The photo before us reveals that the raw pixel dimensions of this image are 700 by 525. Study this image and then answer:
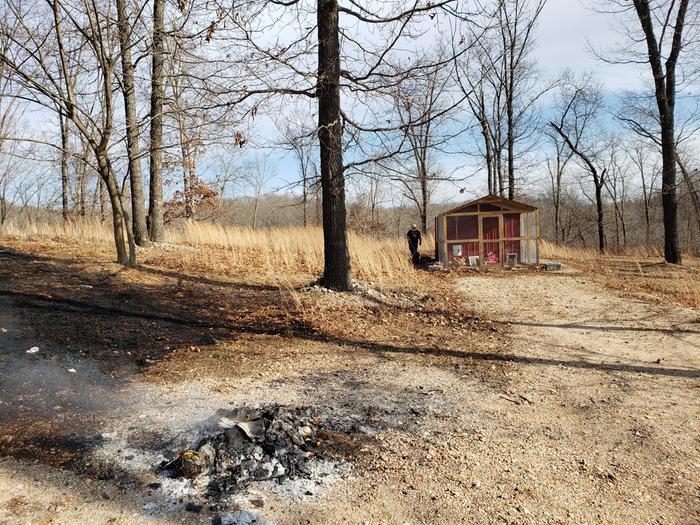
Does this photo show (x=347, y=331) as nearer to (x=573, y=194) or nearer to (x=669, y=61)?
(x=669, y=61)

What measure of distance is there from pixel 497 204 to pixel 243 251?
8630 mm

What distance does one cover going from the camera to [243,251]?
1356cm

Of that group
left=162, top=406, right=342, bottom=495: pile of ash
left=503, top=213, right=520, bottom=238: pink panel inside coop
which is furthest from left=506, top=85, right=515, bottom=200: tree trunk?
left=162, top=406, right=342, bottom=495: pile of ash

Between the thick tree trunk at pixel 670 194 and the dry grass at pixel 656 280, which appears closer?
the dry grass at pixel 656 280

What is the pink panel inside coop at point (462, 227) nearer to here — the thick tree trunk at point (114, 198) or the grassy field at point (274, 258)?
the grassy field at point (274, 258)

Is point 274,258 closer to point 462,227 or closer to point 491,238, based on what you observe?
point 462,227

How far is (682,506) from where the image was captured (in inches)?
103

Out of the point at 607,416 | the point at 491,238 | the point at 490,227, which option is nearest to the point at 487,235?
the point at 491,238

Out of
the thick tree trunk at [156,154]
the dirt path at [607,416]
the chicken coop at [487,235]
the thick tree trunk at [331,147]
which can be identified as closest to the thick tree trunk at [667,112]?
the chicken coop at [487,235]

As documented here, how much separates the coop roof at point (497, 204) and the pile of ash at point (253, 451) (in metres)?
12.9

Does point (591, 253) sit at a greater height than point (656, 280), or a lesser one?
greater

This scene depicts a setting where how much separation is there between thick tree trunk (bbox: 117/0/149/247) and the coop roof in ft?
31.3

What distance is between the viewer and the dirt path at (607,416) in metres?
2.68

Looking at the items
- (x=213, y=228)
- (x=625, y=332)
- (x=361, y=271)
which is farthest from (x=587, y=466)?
(x=213, y=228)
